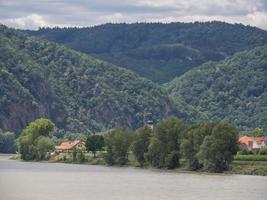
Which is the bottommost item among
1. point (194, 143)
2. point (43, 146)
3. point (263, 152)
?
point (43, 146)

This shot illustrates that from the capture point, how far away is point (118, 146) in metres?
146

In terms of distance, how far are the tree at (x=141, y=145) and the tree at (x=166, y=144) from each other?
388 cm

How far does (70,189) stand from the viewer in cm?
9100

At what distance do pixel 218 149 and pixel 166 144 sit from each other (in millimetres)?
13654

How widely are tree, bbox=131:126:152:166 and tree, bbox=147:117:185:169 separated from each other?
12.7 feet

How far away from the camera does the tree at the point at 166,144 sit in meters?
132

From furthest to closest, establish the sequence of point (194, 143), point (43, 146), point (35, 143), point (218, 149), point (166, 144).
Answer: point (35, 143), point (43, 146), point (166, 144), point (194, 143), point (218, 149)

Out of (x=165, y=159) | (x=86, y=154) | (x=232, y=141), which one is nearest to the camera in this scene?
(x=232, y=141)

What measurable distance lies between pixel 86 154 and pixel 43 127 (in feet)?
41.0

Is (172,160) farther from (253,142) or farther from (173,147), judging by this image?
(253,142)

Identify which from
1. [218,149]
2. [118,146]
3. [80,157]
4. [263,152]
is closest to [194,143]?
[218,149]

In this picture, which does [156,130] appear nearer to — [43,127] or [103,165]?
[103,165]

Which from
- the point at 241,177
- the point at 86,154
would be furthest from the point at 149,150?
the point at 86,154

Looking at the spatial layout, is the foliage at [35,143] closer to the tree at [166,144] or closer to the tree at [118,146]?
the tree at [118,146]
